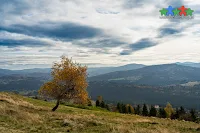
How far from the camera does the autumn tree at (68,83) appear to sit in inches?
1551

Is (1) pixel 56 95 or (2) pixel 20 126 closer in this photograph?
(2) pixel 20 126

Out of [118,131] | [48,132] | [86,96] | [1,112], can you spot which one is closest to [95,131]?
[118,131]

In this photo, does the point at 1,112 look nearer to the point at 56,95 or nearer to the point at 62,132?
the point at 62,132

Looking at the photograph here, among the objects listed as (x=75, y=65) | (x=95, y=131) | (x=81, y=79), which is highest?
(x=75, y=65)

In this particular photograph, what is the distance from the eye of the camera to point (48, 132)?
16297 millimetres

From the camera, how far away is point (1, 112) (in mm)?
22375

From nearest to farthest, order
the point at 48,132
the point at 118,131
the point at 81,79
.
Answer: the point at 48,132 < the point at 118,131 < the point at 81,79

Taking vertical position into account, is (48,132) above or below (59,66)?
below

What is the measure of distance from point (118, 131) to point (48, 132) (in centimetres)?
561

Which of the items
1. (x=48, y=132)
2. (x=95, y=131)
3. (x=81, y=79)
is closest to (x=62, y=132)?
(x=48, y=132)

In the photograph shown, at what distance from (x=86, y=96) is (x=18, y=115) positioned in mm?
18866

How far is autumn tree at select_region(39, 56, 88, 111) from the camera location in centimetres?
3941

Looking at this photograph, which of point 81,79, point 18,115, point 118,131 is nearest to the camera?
point 118,131

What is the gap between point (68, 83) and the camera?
3981cm
